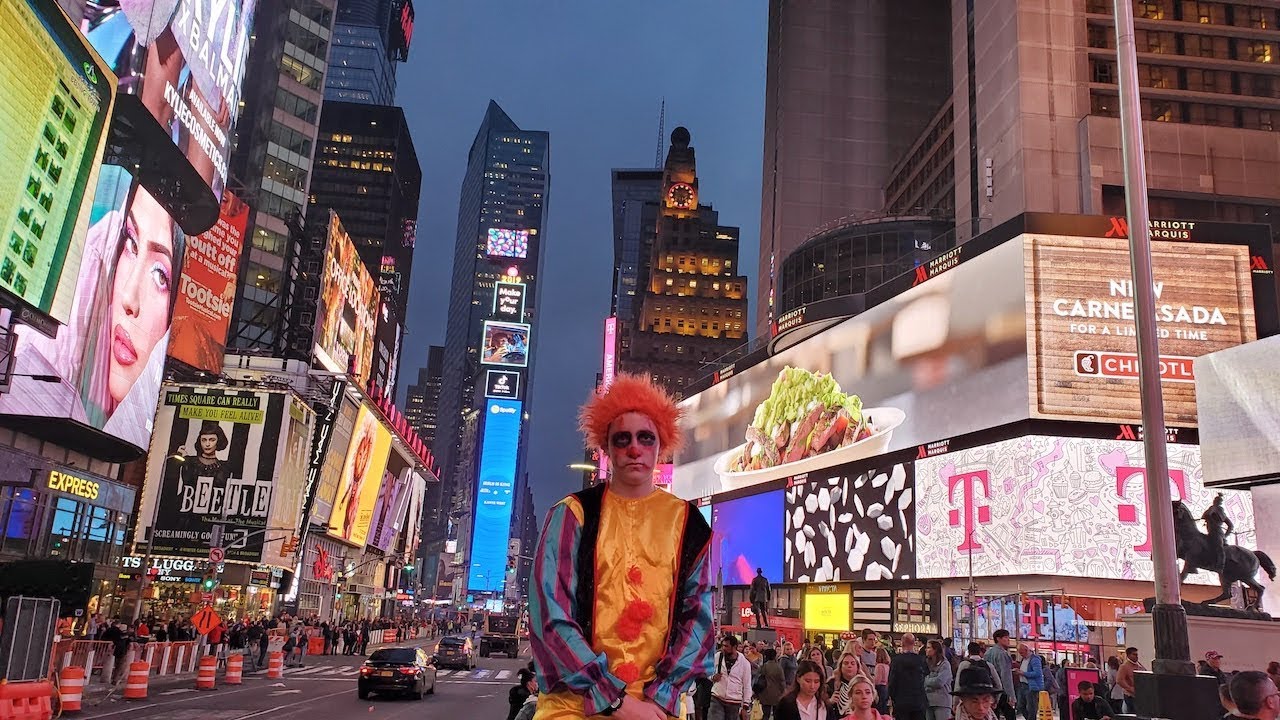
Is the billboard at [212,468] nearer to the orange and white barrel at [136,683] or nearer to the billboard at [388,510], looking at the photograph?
A: the billboard at [388,510]

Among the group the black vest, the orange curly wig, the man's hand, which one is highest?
the orange curly wig

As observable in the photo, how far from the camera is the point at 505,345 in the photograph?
173375 mm

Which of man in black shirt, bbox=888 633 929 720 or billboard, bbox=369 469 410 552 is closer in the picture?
man in black shirt, bbox=888 633 929 720

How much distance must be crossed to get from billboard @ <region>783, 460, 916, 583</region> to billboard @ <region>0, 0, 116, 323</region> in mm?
31603

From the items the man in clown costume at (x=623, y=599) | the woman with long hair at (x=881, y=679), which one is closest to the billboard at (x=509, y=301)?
the woman with long hair at (x=881, y=679)

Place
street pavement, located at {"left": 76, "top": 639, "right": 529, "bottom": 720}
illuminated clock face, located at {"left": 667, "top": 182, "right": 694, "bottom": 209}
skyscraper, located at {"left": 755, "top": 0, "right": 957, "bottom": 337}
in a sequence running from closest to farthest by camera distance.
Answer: street pavement, located at {"left": 76, "top": 639, "right": 529, "bottom": 720} → skyscraper, located at {"left": 755, "top": 0, "right": 957, "bottom": 337} → illuminated clock face, located at {"left": 667, "top": 182, "right": 694, "bottom": 209}

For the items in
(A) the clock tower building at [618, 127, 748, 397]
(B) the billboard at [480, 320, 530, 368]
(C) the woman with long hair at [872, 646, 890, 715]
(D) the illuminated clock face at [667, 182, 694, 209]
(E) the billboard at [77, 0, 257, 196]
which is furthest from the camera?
(B) the billboard at [480, 320, 530, 368]

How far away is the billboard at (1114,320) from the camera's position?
118ft

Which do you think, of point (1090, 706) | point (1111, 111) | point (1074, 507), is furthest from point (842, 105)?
point (1090, 706)

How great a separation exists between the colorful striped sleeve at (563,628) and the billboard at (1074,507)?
33610 millimetres

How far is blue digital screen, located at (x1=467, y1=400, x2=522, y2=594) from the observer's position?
162 m

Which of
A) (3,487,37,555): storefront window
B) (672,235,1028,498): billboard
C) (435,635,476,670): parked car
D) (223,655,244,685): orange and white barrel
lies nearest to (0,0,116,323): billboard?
(3,487,37,555): storefront window

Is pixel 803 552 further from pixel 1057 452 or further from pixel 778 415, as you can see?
pixel 1057 452

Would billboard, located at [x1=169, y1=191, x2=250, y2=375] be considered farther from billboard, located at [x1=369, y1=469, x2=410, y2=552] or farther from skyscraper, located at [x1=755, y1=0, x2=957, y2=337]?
skyscraper, located at [x1=755, y1=0, x2=957, y2=337]
